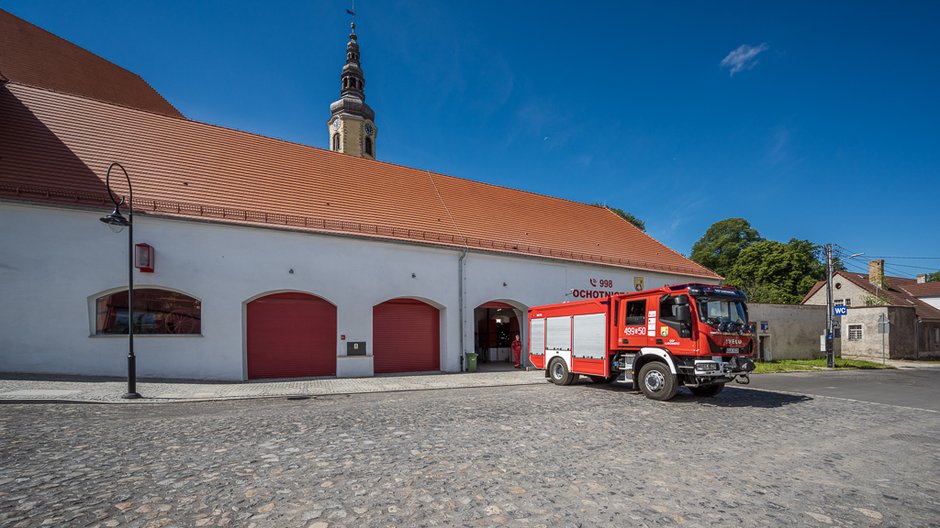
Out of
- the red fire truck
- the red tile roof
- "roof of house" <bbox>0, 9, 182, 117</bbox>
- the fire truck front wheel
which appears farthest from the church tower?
the red fire truck

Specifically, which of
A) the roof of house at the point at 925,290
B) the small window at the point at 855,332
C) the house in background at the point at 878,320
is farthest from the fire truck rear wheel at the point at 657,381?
the roof of house at the point at 925,290

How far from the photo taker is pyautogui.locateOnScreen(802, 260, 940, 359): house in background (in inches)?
1297

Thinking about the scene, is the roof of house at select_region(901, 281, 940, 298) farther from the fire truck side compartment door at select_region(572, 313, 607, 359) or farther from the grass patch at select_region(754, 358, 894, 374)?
the fire truck side compartment door at select_region(572, 313, 607, 359)

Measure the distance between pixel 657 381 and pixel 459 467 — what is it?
24.8ft

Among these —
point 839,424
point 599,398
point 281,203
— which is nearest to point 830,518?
point 839,424

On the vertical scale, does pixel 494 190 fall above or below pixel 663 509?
above

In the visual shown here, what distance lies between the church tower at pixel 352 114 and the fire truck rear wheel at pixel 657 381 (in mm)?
37307

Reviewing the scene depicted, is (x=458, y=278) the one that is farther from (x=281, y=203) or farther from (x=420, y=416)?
(x=420, y=416)

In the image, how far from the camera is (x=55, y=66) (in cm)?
1922

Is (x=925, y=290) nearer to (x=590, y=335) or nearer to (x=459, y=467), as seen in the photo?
(x=590, y=335)

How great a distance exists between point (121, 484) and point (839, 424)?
38.1ft

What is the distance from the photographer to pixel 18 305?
12016 millimetres

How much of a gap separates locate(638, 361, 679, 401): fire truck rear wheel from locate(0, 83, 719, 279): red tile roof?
8.93 metres

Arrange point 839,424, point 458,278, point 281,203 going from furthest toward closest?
point 458,278 < point 281,203 < point 839,424
